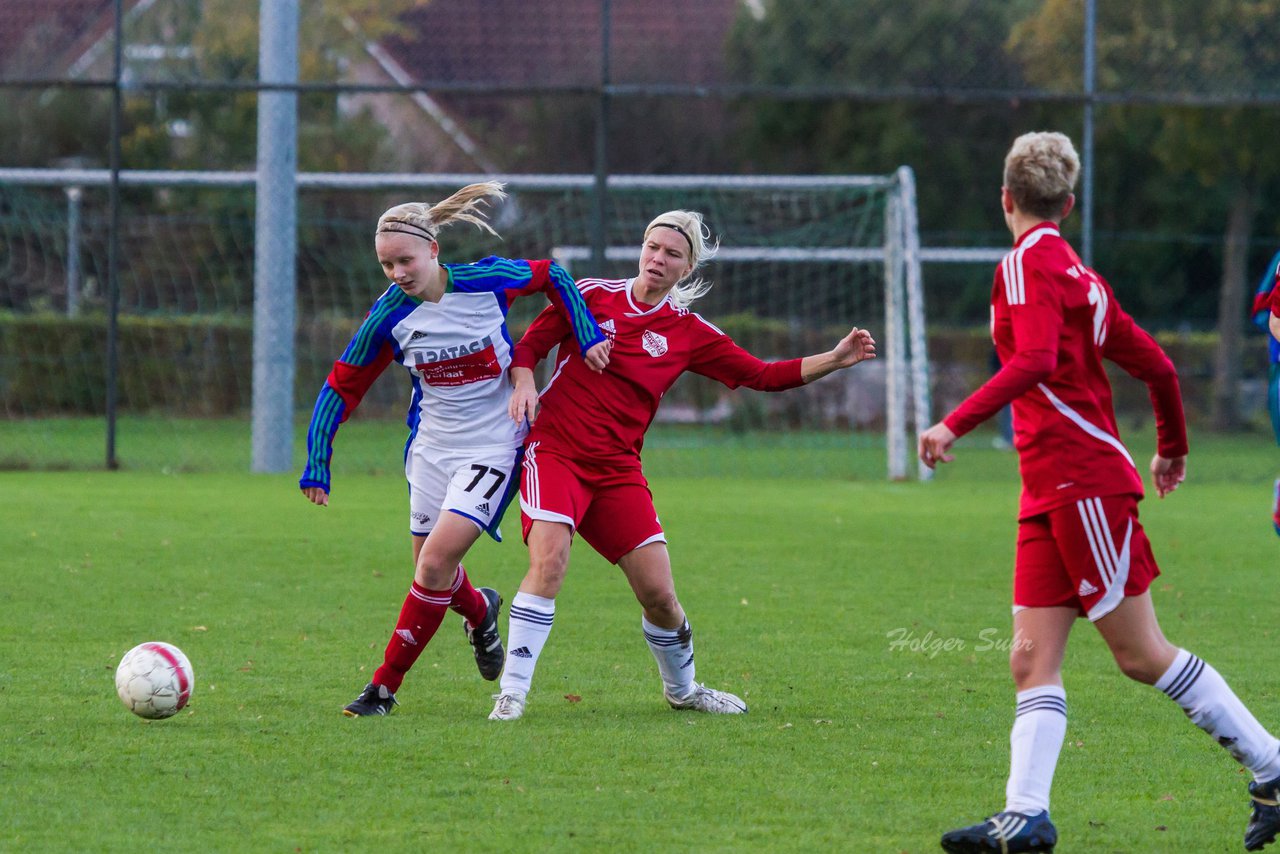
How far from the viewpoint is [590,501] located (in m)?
5.35

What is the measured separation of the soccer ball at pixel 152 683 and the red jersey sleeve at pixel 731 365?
1977mm

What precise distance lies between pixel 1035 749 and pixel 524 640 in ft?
6.43

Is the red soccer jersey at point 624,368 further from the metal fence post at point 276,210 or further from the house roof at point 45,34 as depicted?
the house roof at point 45,34

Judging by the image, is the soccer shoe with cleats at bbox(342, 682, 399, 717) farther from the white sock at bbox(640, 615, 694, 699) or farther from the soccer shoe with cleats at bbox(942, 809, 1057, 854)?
the soccer shoe with cleats at bbox(942, 809, 1057, 854)

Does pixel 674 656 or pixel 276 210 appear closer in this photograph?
pixel 674 656

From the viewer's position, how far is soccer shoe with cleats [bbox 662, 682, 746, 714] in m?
5.36

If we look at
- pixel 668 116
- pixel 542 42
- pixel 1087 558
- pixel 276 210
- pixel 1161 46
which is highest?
pixel 668 116

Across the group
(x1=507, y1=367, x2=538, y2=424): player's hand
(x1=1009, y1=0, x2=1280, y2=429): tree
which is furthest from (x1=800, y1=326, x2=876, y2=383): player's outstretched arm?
(x1=1009, y1=0, x2=1280, y2=429): tree

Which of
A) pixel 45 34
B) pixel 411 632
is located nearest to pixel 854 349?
pixel 411 632

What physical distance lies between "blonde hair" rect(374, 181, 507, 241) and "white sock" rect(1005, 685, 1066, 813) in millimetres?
2553

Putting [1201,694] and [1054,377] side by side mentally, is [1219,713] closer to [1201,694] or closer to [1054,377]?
[1201,694]

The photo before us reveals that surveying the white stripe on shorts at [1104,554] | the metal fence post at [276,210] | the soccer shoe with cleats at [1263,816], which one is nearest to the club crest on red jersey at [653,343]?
the white stripe on shorts at [1104,554]

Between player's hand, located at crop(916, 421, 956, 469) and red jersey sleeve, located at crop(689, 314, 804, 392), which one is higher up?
red jersey sleeve, located at crop(689, 314, 804, 392)

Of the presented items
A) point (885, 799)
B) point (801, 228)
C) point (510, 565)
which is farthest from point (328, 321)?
point (885, 799)
